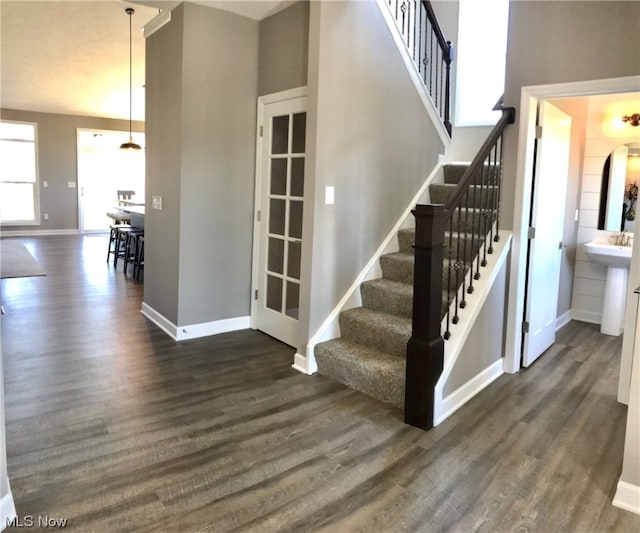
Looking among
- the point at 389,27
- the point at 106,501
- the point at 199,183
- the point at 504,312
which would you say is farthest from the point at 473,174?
the point at 106,501

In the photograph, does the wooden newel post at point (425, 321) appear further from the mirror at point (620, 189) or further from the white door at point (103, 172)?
the white door at point (103, 172)

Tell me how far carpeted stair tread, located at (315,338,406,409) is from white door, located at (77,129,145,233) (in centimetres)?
958

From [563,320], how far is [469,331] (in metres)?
2.50

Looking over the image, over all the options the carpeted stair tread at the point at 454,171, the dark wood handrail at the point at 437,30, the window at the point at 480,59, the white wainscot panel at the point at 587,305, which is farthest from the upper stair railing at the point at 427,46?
the white wainscot panel at the point at 587,305

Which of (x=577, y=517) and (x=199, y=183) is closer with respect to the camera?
(x=577, y=517)

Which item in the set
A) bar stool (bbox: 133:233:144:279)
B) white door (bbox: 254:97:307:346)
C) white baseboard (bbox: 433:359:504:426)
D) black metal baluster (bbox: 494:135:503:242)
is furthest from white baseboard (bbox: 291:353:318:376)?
bar stool (bbox: 133:233:144:279)

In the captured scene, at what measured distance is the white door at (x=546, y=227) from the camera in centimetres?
376

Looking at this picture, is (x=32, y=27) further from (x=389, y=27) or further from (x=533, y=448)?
(x=533, y=448)

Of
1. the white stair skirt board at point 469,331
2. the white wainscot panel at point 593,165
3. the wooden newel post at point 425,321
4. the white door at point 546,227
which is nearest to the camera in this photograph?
the wooden newel post at point 425,321

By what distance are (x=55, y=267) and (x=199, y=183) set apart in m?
4.32

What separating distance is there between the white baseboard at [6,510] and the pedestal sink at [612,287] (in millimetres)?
4882

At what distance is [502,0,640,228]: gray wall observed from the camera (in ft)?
10.1

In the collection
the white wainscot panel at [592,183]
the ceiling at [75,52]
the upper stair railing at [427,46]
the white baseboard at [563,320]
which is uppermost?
the ceiling at [75,52]

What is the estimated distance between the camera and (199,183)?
4207mm
